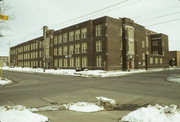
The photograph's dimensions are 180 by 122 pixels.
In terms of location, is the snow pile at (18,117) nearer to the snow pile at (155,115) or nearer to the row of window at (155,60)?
the snow pile at (155,115)

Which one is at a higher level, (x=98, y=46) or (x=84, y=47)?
(x=84, y=47)

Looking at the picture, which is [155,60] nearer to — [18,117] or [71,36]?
[71,36]

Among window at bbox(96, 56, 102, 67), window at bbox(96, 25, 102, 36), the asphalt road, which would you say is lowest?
the asphalt road

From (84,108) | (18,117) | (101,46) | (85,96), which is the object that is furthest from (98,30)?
(18,117)

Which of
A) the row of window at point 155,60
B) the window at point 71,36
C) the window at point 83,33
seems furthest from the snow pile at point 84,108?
the row of window at point 155,60

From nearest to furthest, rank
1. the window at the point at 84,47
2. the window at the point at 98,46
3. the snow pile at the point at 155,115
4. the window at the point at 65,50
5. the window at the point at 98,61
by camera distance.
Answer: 1. the snow pile at the point at 155,115
2. the window at the point at 98,61
3. the window at the point at 98,46
4. the window at the point at 84,47
5. the window at the point at 65,50

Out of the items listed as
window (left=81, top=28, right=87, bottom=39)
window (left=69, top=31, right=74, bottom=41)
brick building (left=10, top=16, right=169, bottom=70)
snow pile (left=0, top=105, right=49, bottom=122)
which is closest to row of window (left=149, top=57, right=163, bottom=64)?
brick building (left=10, top=16, right=169, bottom=70)

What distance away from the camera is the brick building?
3775cm

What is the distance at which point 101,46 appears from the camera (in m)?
38.1

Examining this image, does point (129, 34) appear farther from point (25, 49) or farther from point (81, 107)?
point (25, 49)

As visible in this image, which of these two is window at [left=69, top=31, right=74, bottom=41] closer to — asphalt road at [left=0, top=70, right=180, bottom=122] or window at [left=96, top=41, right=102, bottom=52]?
window at [left=96, top=41, right=102, bottom=52]

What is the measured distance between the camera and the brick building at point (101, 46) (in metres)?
37.8

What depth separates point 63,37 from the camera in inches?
2003

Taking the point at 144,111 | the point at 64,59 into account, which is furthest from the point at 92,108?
the point at 64,59
